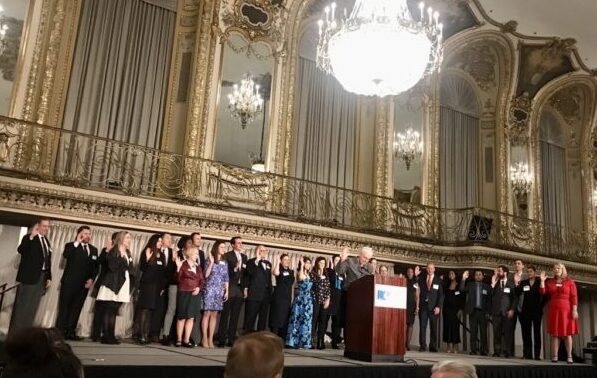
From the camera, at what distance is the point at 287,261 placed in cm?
864

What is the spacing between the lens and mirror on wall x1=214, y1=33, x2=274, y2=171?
11203 millimetres

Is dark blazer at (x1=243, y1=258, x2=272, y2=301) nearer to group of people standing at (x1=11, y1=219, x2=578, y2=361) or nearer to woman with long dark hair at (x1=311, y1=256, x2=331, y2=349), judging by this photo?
group of people standing at (x1=11, y1=219, x2=578, y2=361)

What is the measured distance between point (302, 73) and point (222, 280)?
21.4 ft

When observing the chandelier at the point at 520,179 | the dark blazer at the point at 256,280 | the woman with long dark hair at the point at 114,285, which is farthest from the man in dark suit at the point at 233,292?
the chandelier at the point at 520,179

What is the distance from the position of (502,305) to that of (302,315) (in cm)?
357

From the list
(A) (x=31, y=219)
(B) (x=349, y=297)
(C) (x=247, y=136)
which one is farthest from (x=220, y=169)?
(B) (x=349, y=297)

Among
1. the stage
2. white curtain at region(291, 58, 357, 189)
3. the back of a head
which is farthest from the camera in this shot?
white curtain at region(291, 58, 357, 189)

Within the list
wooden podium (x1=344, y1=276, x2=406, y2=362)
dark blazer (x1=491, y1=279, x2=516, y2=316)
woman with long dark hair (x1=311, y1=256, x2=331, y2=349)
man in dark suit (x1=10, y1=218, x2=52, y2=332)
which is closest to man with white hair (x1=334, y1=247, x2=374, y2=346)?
woman with long dark hair (x1=311, y1=256, x2=331, y2=349)

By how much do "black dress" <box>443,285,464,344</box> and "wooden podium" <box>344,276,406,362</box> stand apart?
466 centimetres

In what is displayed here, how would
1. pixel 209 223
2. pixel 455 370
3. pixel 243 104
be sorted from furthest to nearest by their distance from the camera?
pixel 243 104
pixel 209 223
pixel 455 370

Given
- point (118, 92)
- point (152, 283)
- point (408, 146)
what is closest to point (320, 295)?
point (152, 283)

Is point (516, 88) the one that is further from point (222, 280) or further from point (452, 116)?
point (222, 280)

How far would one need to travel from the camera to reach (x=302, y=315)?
27.7ft

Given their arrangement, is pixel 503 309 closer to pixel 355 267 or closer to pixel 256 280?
→ pixel 355 267
